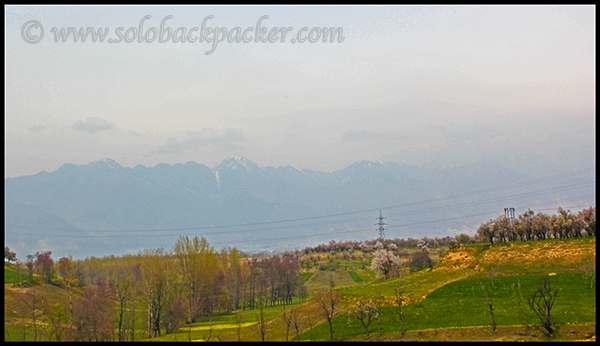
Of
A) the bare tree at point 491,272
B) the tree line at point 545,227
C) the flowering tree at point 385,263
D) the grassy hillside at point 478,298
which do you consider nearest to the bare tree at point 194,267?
the grassy hillside at point 478,298

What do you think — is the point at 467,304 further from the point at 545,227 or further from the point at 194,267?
the point at 194,267

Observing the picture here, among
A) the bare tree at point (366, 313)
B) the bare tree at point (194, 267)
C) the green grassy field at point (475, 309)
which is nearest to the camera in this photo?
the green grassy field at point (475, 309)

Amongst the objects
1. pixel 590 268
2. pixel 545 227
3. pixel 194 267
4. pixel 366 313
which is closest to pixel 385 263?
pixel 545 227

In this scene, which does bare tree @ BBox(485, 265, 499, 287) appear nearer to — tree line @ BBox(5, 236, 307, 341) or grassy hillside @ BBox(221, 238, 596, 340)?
grassy hillside @ BBox(221, 238, 596, 340)

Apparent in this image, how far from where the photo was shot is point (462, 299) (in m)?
67.2

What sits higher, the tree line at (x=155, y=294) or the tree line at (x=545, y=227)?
the tree line at (x=545, y=227)

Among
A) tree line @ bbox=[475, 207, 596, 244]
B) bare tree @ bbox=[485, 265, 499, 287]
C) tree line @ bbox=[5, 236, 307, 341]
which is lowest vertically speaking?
tree line @ bbox=[5, 236, 307, 341]

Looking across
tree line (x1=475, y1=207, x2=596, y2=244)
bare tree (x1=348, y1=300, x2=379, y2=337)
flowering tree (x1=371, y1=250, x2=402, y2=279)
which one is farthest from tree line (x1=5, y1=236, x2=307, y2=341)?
tree line (x1=475, y1=207, x2=596, y2=244)

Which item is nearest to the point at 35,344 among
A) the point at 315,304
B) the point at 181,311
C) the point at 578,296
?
the point at 181,311

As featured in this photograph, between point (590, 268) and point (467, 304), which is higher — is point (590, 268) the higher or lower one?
the higher one

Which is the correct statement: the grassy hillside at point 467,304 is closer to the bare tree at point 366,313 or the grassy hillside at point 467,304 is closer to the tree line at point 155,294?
the bare tree at point 366,313

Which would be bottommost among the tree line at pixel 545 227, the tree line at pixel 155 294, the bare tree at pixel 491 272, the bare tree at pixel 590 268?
the tree line at pixel 155 294

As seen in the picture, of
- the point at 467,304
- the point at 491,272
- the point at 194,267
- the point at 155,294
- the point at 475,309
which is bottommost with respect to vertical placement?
the point at 155,294

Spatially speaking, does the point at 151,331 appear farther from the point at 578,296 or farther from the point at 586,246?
the point at 586,246
